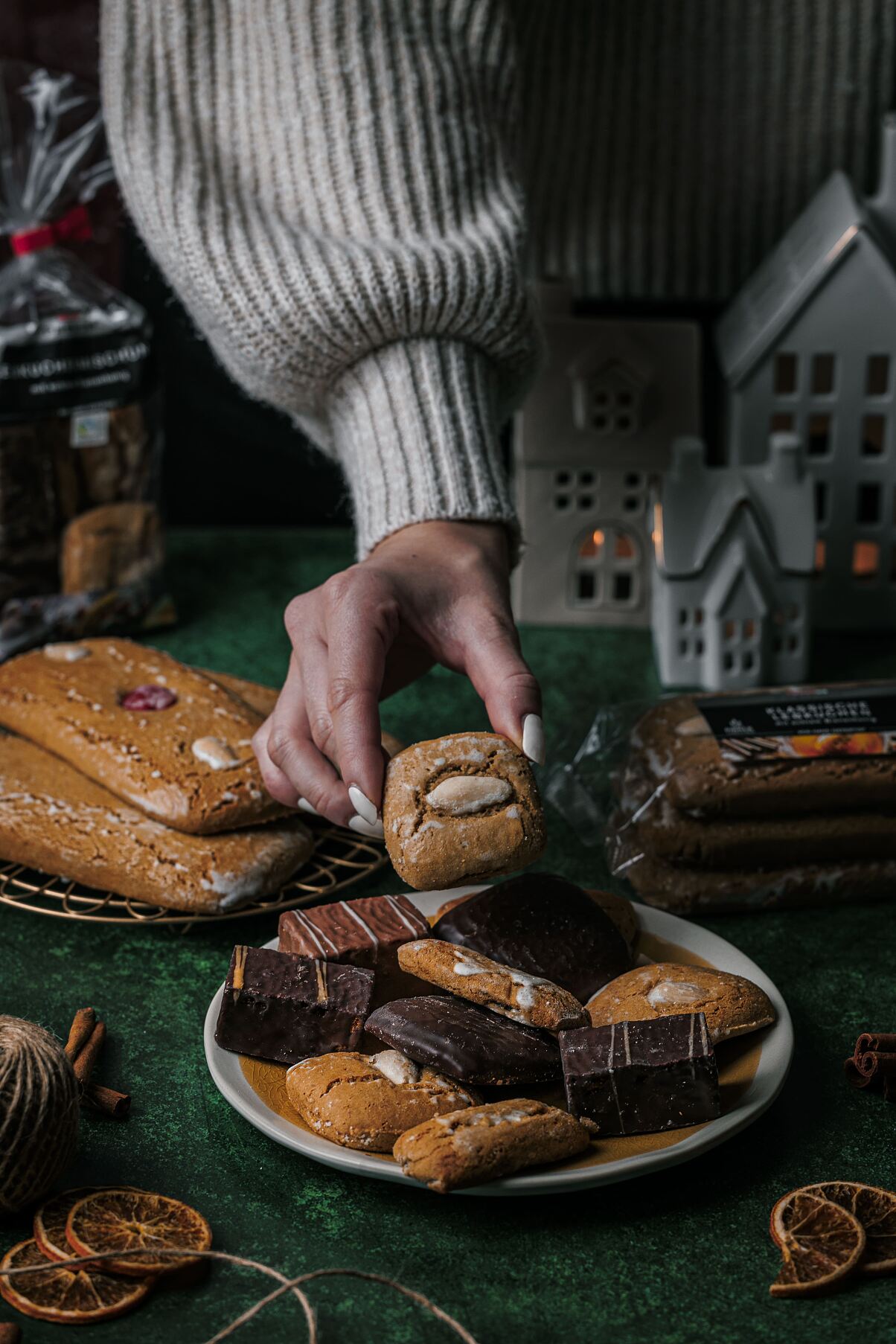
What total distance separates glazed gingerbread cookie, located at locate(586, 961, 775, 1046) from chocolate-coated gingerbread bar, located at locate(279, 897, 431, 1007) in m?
0.12

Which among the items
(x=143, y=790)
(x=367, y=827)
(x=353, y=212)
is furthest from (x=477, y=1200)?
(x=353, y=212)

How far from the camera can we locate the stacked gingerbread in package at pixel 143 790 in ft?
3.31

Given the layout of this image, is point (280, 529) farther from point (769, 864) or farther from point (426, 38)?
point (769, 864)

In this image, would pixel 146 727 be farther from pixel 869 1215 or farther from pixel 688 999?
pixel 869 1215

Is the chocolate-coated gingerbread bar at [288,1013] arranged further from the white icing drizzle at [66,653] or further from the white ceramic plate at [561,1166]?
the white icing drizzle at [66,653]

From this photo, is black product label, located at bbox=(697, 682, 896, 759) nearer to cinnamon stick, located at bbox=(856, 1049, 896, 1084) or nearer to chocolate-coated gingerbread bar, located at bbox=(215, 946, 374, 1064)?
cinnamon stick, located at bbox=(856, 1049, 896, 1084)

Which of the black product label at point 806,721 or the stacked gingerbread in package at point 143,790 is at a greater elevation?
the black product label at point 806,721

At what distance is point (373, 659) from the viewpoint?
92cm

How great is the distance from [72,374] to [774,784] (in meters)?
0.91

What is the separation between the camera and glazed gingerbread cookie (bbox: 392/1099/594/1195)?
2.22 ft

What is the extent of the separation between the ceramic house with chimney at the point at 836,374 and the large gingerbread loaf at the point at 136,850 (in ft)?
2.70

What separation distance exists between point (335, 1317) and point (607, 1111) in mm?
185

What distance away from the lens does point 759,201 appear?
1731 mm

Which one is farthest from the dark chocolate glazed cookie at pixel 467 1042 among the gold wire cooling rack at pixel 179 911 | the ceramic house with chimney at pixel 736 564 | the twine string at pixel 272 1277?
the ceramic house with chimney at pixel 736 564
